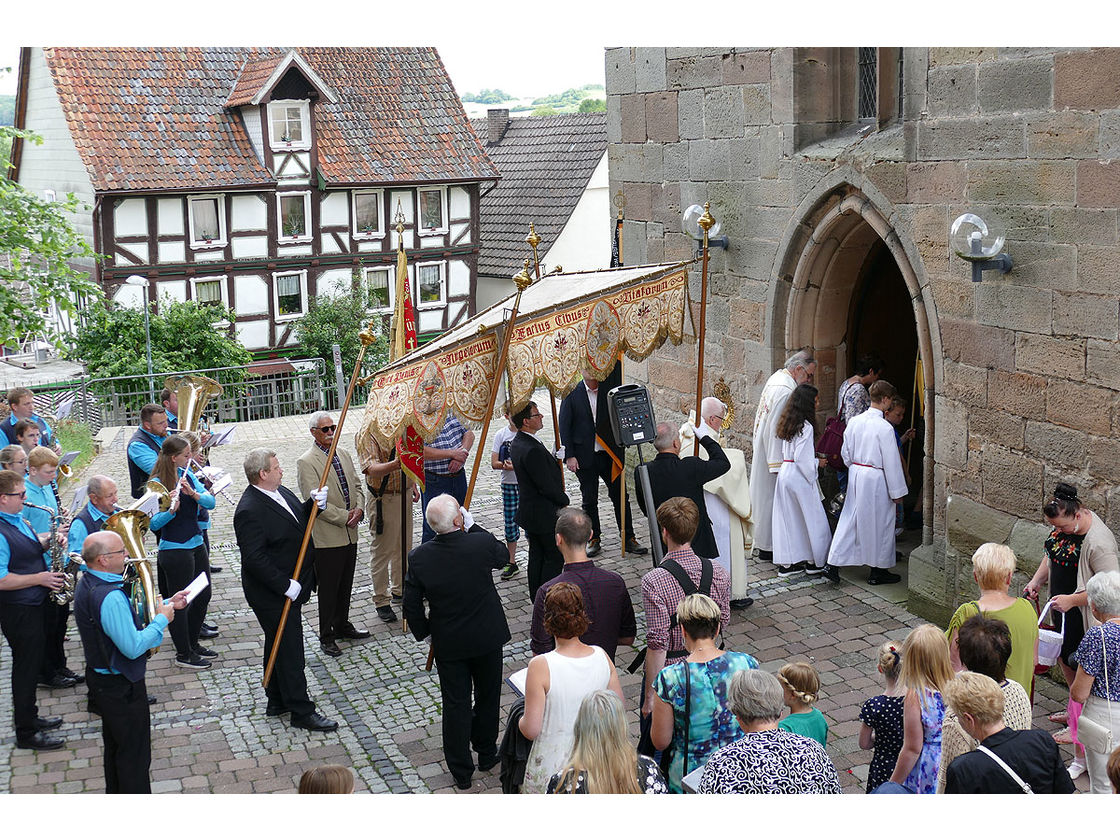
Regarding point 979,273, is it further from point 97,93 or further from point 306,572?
point 97,93

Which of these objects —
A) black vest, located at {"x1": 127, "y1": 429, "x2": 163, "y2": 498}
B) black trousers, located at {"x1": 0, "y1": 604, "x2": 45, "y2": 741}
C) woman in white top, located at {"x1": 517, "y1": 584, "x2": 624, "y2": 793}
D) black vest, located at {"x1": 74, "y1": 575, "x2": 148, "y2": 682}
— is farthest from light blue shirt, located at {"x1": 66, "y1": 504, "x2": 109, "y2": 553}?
woman in white top, located at {"x1": 517, "y1": 584, "x2": 624, "y2": 793}

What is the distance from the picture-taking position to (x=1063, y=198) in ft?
23.8

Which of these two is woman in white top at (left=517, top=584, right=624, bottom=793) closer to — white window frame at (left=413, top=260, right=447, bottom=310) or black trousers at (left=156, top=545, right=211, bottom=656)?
black trousers at (left=156, top=545, right=211, bottom=656)

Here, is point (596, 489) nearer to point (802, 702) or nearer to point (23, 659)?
point (23, 659)

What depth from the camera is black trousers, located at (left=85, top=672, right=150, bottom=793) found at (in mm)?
5875

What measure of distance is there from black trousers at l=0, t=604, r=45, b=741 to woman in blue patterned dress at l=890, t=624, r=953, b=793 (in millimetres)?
5102

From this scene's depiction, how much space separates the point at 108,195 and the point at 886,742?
2509 centimetres

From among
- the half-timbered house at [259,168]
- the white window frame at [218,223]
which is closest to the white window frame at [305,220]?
the half-timbered house at [259,168]

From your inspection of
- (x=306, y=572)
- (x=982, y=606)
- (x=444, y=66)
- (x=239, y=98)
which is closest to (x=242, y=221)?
(x=239, y=98)

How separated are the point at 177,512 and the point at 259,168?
21.8 meters

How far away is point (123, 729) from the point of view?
5.91 m

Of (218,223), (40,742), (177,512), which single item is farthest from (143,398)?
(40,742)

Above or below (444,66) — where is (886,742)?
below

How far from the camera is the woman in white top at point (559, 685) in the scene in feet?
16.2
